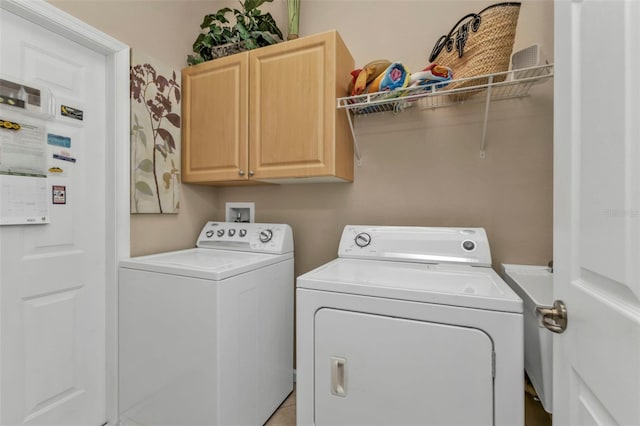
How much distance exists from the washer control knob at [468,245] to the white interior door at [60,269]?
78.2 inches

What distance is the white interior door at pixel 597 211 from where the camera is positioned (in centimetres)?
44

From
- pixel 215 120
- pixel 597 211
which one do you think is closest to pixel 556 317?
pixel 597 211

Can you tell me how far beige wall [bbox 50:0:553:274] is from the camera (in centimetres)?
149

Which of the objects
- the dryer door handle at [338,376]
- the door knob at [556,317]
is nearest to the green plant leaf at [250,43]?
the dryer door handle at [338,376]

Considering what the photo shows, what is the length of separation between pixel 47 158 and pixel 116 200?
346mm

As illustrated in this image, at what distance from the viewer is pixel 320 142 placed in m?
1.59

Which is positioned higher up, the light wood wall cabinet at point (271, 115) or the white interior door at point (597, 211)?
the light wood wall cabinet at point (271, 115)

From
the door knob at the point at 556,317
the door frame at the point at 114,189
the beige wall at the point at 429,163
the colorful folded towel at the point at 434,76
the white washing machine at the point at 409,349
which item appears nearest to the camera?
the door knob at the point at 556,317

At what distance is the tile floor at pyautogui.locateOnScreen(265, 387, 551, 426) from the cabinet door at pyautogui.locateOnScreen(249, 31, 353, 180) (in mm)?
1420

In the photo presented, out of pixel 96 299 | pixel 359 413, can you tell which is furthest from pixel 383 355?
pixel 96 299

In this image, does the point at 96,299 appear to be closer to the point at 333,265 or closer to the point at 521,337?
the point at 333,265

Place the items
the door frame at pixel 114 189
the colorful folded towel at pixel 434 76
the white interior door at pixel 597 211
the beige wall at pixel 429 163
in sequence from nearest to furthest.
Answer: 1. the white interior door at pixel 597 211
2. the colorful folded towel at pixel 434 76
3. the beige wall at pixel 429 163
4. the door frame at pixel 114 189

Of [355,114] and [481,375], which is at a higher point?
[355,114]

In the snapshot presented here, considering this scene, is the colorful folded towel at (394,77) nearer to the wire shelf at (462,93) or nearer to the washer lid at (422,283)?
the wire shelf at (462,93)
